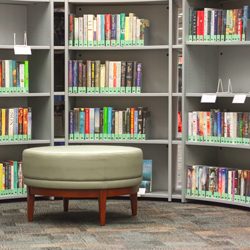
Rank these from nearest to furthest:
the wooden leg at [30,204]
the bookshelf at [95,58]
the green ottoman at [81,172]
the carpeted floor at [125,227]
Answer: the carpeted floor at [125,227] → the green ottoman at [81,172] → the wooden leg at [30,204] → the bookshelf at [95,58]

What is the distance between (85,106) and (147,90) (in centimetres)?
61

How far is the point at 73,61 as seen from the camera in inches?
236

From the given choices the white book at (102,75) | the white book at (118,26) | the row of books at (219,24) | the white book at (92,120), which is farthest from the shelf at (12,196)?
the row of books at (219,24)

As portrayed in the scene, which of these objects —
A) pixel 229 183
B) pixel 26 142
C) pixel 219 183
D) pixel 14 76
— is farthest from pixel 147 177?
pixel 14 76

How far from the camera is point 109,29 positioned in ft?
19.5

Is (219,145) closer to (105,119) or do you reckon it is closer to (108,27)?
(105,119)

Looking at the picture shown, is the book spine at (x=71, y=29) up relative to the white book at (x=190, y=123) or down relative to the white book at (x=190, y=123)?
up

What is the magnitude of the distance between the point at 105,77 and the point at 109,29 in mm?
423

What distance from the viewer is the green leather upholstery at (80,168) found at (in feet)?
15.4

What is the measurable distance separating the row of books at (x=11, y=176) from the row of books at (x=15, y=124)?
0.23 meters

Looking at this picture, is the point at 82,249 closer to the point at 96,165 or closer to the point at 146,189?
the point at 96,165

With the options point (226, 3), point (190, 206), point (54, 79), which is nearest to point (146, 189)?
point (190, 206)

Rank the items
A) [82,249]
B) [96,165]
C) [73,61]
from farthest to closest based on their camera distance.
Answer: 1. [73,61]
2. [96,165]
3. [82,249]

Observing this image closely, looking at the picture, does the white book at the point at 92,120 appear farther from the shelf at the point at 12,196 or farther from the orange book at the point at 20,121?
the shelf at the point at 12,196
